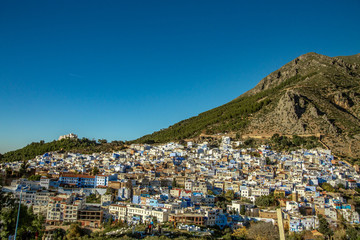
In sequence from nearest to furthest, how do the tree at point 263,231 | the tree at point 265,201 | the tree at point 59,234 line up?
the tree at point 263,231 < the tree at point 59,234 < the tree at point 265,201

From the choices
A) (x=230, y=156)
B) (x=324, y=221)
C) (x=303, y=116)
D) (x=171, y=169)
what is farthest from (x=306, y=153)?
(x=324, y=221)

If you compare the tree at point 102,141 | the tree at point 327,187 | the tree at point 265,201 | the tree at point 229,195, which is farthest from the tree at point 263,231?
the tree at point 102,141

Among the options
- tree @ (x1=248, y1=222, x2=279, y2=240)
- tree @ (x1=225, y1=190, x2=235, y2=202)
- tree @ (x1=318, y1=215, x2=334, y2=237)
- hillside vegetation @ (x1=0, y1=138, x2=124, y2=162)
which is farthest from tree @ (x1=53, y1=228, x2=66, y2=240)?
hillside vegetation @ (x1=0, y1=138, x2=124, y2=162)

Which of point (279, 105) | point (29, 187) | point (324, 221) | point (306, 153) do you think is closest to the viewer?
point (324, 221)

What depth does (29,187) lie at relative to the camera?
3192 centimetres

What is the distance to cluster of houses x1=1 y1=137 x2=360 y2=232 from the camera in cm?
2720

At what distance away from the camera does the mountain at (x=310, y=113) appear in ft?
179

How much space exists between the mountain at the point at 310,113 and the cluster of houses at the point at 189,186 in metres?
7.63

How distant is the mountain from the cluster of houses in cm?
763

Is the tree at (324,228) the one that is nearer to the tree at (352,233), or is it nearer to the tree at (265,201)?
the tree at (352,233)

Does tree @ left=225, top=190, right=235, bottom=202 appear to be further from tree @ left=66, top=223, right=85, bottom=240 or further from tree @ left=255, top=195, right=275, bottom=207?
tree @ left=66, top=223, right=85, bottom=240

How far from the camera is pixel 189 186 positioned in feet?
116

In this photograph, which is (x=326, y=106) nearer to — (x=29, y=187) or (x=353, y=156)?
(x=353, y=156)

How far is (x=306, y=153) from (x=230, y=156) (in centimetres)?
1030
